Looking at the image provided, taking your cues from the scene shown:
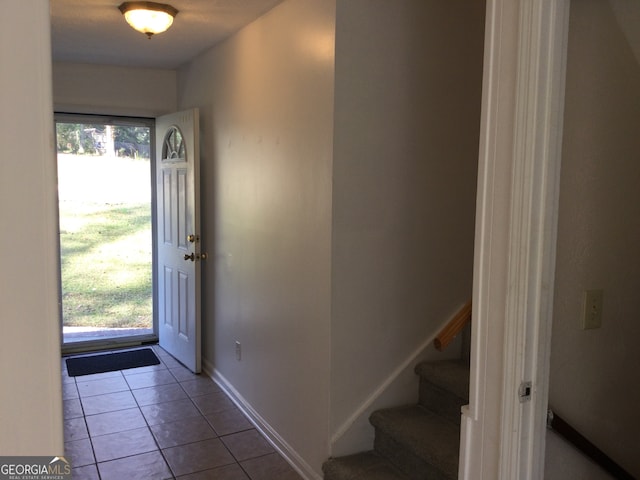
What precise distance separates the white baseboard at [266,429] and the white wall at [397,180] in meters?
0.34

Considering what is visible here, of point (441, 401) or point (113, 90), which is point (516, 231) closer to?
point (441, 401)

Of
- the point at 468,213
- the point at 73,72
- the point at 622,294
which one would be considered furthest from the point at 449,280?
the point at 73,72

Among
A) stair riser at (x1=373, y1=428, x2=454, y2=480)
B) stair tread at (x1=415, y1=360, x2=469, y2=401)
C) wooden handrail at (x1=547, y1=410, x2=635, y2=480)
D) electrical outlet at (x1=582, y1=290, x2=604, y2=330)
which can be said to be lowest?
stair riser at (x1=373, y1=428, x2=454, y2=480)

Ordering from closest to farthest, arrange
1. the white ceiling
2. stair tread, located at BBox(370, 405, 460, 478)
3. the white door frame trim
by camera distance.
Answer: the white door frame trim < stair tread, located at BBox(370, 405, 460, 478) < the white ceiling

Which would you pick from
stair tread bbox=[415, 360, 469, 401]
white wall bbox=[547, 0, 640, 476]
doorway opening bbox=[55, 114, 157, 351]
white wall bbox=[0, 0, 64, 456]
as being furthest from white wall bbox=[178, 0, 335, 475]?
white wall bbox=[0, 0, 64, 456]

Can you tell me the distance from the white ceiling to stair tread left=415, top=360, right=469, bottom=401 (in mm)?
2011

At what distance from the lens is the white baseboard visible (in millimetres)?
2771

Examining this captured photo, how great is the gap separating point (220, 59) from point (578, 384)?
310 cm

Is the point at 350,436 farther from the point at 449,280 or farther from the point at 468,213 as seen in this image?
the point at 468,213

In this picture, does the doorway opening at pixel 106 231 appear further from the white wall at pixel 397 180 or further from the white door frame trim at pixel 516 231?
the white door frame trim at pixel 516 231

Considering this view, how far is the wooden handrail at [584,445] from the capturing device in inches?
57.7

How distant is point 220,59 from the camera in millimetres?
3783

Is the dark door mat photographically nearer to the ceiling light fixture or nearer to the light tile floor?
the light tile floor

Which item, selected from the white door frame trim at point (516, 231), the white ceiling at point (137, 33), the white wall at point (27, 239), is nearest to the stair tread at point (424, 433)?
the white door frame trim at point (516, 231)
